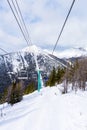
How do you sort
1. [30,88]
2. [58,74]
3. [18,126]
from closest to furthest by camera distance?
[18,126] < [58,74] < [30,88]

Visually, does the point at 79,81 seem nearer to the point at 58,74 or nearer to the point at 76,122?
the point at 58,74

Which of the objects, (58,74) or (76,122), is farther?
(58,74)

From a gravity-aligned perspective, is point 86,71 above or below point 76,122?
above

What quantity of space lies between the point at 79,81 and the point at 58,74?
125ft

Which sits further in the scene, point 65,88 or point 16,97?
point 16,97

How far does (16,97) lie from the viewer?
222 ft

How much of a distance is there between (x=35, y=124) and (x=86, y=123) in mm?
2595

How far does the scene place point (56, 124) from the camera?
42.4 feet

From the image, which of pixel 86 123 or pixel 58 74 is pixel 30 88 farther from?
pixel 86 123

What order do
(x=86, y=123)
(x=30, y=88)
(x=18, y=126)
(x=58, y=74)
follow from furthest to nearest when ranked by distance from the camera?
(x=30, y=88) → (x=58, y=74) → (x=18, y=126) → (x=86, y=123)

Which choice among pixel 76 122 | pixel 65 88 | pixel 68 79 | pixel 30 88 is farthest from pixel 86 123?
pixel 30 88

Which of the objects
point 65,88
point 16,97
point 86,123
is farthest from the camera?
point 16,97

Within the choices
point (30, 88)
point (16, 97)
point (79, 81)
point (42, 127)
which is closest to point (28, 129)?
point (42, 127)

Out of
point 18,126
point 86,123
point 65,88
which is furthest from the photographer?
point 65,88
